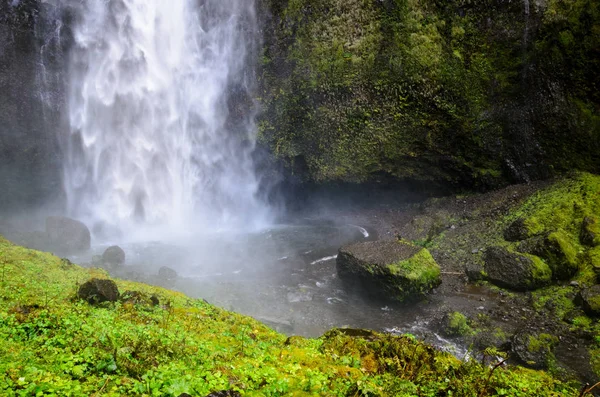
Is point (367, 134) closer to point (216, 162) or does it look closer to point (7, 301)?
point (216, 162)

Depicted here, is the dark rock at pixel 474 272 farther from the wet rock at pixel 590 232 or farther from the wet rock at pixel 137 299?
the wet rock at pixel 137 299

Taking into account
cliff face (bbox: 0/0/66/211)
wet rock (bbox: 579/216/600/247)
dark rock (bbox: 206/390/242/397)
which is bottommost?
wet rock (bbox: 579/216/600/247)

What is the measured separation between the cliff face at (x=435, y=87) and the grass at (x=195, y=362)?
13.8m

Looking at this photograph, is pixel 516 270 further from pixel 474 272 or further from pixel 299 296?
A: pixel 299 296

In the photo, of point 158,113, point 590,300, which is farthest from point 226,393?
point 158,113

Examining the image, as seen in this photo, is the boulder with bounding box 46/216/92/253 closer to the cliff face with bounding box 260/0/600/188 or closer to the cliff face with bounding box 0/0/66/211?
the cliff face with bounding box 0/0/66/211

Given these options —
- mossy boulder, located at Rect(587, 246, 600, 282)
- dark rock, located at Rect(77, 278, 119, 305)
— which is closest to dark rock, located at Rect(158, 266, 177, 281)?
dark rock, located at Rect(77, 278, 119, 305)

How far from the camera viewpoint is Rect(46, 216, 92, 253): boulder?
15.1 meters

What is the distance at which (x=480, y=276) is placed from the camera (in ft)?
37.8

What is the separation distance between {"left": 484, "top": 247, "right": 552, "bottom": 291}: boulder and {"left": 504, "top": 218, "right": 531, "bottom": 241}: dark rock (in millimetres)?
1461

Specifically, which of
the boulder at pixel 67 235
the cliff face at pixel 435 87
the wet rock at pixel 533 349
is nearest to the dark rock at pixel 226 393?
the wet rock at pixel 533 349

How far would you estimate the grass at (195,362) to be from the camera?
3.15m

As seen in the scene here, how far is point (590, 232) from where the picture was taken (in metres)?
11.0

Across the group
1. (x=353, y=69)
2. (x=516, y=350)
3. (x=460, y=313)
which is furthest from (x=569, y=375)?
(x=353, y=69)
